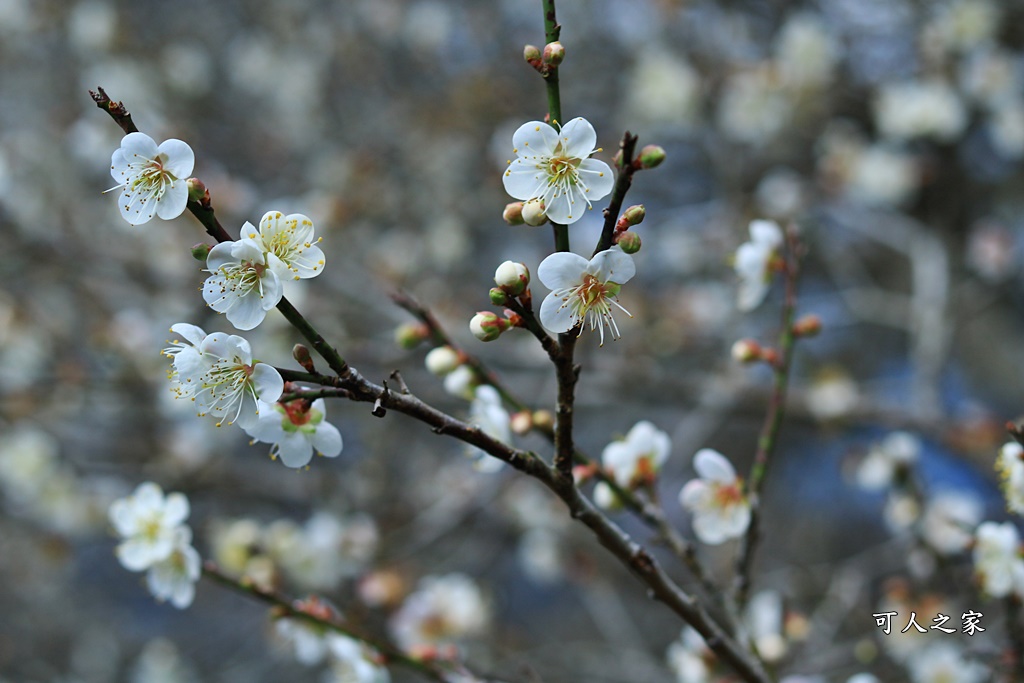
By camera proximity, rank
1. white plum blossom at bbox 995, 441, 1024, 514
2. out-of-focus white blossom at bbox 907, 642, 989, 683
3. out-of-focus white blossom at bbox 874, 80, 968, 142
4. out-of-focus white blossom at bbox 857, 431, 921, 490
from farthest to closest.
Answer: out-of-focus white blossom at bbox 874, 80, 968, 142
out-of-focus white blossom at bbox 857, 431, 921, 490
out-of-focus white blossom at bbox 907, 642, 989, 683
white plum blossom at bbox 995, 441, 1024, 514

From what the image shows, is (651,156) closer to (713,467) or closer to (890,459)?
(713,467)

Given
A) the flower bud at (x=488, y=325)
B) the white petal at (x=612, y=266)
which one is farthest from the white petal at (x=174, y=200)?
the white petal at (x=612, y=266)

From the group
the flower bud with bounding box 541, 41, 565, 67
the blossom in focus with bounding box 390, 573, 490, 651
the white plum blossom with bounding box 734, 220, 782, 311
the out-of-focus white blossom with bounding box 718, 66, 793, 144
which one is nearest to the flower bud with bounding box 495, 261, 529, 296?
the flower bud with bounding box 541, 41, 565, 67

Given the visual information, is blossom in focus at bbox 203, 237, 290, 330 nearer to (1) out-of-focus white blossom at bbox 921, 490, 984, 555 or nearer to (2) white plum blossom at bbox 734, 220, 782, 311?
(2) white plum blossom at bbox 734, 220, 782, 311

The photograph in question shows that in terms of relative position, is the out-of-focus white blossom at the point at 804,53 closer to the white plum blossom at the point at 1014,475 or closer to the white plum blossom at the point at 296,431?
the white plum blossom at the point at 1014,475

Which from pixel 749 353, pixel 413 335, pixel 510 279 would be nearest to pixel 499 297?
pixel 510 279
